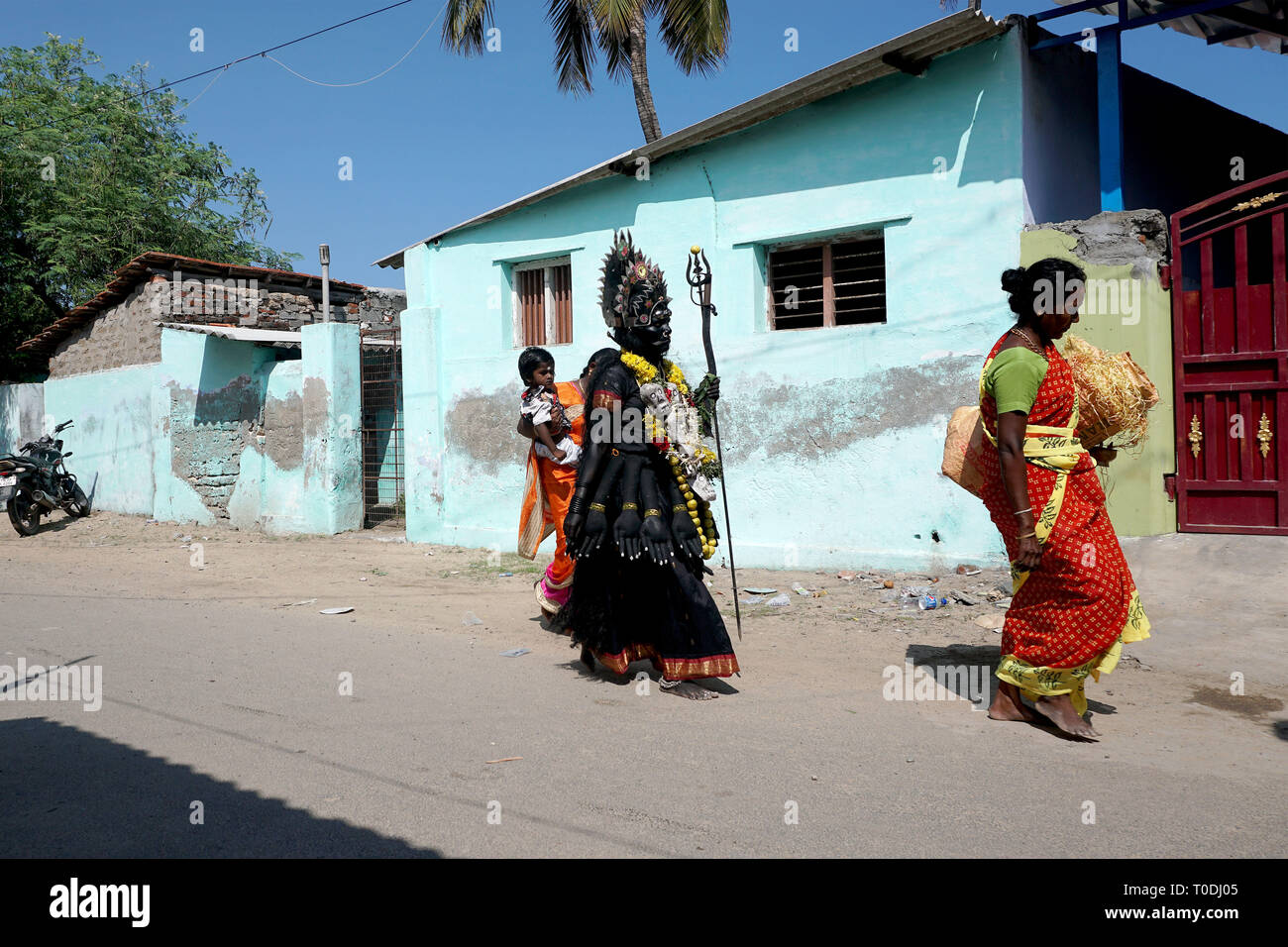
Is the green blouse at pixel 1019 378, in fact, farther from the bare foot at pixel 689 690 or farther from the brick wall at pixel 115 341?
the brick wall at pixel 115 341

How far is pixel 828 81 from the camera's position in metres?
8.60

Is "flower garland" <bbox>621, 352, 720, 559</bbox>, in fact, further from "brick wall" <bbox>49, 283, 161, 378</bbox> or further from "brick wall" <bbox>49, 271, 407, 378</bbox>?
"brick wall" <bbox>49, 283, 161, 378</bbox>

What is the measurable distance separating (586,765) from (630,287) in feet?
8.31

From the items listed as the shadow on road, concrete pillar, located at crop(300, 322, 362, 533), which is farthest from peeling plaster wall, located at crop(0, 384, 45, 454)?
the shadow on road

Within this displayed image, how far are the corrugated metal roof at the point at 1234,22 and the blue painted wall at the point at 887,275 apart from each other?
198 centimetres

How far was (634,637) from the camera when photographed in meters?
5.29

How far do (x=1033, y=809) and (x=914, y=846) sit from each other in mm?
602

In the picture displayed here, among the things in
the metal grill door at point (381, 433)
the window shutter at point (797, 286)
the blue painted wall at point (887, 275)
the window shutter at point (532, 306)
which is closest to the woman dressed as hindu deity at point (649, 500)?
the blue painted wall at point (887, 275)

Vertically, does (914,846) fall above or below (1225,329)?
below

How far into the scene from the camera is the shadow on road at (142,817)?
3.14 m

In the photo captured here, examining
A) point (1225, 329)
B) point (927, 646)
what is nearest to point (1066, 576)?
point (927, 646)

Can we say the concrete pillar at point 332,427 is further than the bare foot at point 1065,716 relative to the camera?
Yes

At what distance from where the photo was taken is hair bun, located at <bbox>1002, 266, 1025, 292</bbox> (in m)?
4.41
